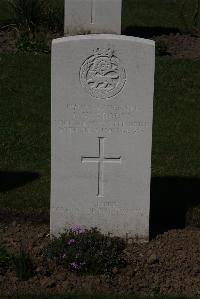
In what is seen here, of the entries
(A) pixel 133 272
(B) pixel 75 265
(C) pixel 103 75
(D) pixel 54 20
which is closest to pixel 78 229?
(B) pixel 75 265

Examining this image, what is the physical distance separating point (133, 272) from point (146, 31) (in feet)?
33.3

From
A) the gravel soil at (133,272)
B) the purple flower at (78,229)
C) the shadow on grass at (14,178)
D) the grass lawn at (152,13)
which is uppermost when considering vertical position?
the grass lawn at (152,13)

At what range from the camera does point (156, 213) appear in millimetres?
7945

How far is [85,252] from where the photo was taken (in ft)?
21.4

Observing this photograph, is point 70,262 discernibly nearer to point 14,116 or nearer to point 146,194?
point 146,194

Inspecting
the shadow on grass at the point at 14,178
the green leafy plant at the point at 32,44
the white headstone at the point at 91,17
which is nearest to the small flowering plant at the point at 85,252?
the shadow on grass at the point at 14,178

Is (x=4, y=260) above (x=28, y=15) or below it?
below

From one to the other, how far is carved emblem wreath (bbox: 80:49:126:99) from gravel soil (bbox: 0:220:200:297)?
1.46m

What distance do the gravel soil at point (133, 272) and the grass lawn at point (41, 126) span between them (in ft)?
3.46

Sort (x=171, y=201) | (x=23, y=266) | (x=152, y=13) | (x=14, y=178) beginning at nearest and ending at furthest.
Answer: (x=23, y=266)
(x=171, y=201)
(x=14, y=178)
(x=152, y=13)

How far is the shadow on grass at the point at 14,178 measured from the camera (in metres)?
8.66

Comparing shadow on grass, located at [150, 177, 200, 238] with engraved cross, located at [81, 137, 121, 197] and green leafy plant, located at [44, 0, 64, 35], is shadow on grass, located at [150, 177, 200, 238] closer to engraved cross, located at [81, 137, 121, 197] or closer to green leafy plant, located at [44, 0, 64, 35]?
engraved cross, located at [81, 137, 121, 197]

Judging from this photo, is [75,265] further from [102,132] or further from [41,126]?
[41,126]

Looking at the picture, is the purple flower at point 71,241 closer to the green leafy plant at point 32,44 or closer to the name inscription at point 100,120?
the name inscription at point 100,120
